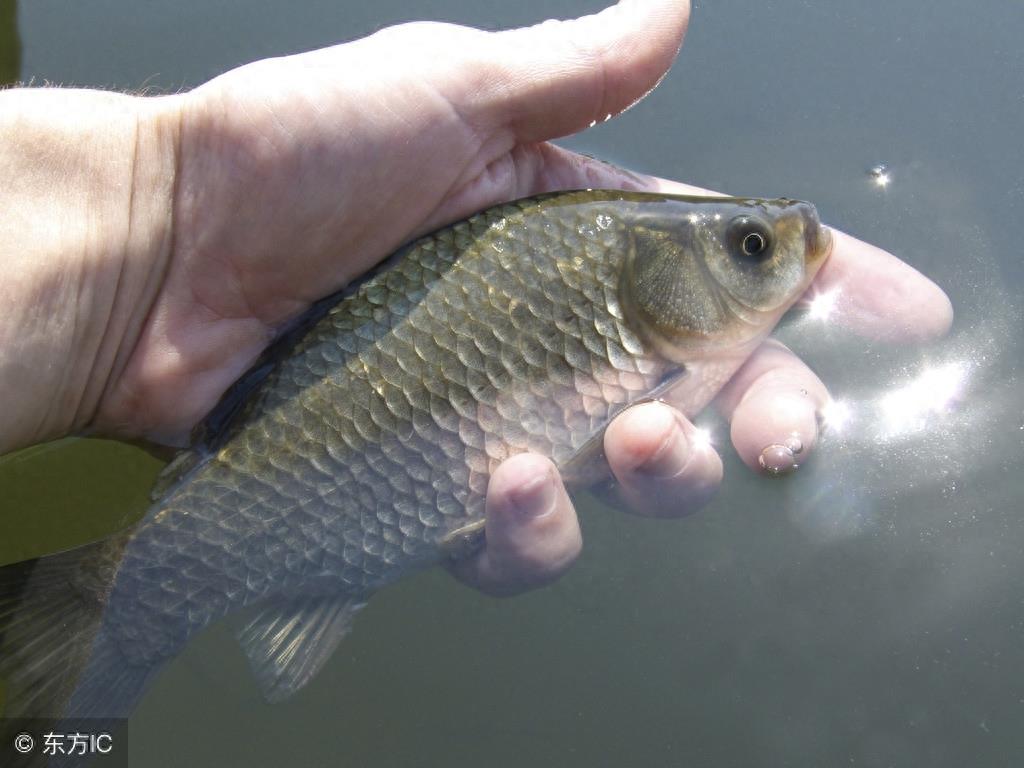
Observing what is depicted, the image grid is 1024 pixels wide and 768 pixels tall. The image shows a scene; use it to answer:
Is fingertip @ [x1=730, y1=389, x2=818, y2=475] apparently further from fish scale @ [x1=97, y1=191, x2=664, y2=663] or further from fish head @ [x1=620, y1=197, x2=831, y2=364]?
fish scale @ [x1=97, y1=191, x2=664, y2=663]

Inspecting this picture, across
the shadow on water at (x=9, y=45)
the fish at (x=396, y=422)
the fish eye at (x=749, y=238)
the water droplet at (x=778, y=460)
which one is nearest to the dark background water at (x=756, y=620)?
the water droplet at (x=778, y=460)

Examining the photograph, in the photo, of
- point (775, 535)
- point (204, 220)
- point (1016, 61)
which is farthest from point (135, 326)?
point (1016, 61)

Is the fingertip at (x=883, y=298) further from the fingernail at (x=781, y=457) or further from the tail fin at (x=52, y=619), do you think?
the tail fin at (x=52, y=619)

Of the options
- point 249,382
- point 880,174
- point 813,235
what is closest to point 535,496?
point 249,382

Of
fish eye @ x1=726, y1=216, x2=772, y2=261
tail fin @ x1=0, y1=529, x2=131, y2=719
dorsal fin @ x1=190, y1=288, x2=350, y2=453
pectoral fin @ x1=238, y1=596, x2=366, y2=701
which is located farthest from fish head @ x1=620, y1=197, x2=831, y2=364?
tail fin @ x1=0, y1=529, x2=131, y2=719

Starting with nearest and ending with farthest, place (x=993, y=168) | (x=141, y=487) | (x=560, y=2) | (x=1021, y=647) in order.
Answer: (x=1021, y=647)
(x=141, y=487)
(x=993, y=168)
(x=560, y=2)

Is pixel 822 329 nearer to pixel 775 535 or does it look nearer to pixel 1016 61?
pixel 775 535
